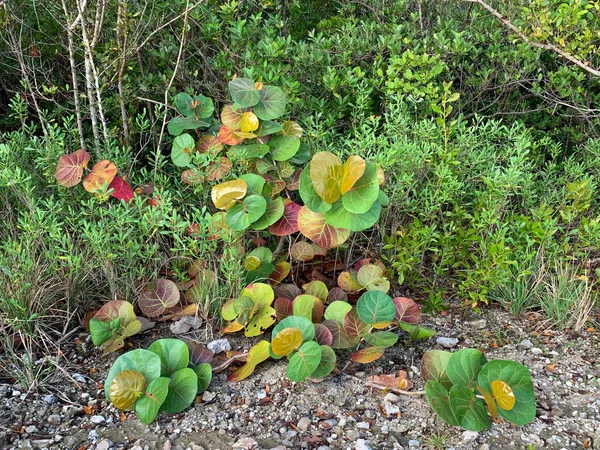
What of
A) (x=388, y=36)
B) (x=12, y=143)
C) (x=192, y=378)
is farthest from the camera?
(x=388, y=36)

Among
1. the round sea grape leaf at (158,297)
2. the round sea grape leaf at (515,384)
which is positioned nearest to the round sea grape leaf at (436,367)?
the round sea grape leaf at (515,384)

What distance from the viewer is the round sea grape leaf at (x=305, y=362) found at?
7.11 feet

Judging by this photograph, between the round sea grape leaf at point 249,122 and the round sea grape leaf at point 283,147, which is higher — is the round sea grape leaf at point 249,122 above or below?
above

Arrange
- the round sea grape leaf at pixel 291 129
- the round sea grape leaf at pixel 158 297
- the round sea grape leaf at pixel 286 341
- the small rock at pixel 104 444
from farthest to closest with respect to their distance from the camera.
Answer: the round sea grape leaf at pixel 291 129 → the round sea grape leaf at pixel 158 297 → the round sea grape leaf at pixel 286 341 → the small rock at pixel 104 444

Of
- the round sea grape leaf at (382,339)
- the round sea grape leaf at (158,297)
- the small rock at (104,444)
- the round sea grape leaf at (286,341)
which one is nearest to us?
the small rock at (104,444)

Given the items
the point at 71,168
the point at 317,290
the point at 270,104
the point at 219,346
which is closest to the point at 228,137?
the point at 270,104

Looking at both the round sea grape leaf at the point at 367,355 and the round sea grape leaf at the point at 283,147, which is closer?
the round sea grape leaf at the point at 367,355

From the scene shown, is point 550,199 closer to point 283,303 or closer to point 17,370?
point 283,303

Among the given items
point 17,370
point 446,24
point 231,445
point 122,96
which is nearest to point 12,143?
point 122,96

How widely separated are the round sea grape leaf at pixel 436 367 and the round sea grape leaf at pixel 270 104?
1298 millimetres

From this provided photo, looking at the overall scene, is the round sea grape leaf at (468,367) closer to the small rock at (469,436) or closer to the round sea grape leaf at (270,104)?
the small rock at (469,436)

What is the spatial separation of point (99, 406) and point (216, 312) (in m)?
0.65

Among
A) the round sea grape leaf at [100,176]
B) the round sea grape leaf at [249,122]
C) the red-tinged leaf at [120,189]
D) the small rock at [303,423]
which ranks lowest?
the small rock at [303,423]

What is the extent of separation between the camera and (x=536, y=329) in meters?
2.79
